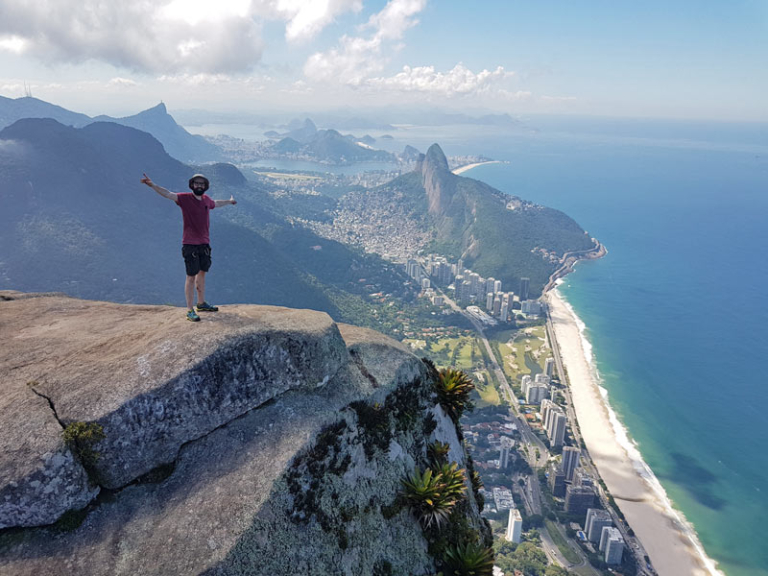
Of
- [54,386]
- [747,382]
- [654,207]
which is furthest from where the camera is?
[654,207]

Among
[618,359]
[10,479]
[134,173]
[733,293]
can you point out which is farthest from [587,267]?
[10,479]

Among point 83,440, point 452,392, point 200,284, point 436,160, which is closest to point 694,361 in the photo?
Answer: point 452,392

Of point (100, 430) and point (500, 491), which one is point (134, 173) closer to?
point (500, 491)

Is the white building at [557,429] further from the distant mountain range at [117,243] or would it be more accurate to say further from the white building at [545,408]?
the distant mountain range at [117,243]

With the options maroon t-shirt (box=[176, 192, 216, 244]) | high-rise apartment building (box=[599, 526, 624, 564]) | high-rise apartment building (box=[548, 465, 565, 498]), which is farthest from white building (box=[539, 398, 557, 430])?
maroon t-shirt (box=[176, 192, 216, 244])

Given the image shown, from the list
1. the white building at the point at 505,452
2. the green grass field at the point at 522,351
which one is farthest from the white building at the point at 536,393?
the white building at the point at 505,452

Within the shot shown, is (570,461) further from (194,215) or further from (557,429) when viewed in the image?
(194,215)
